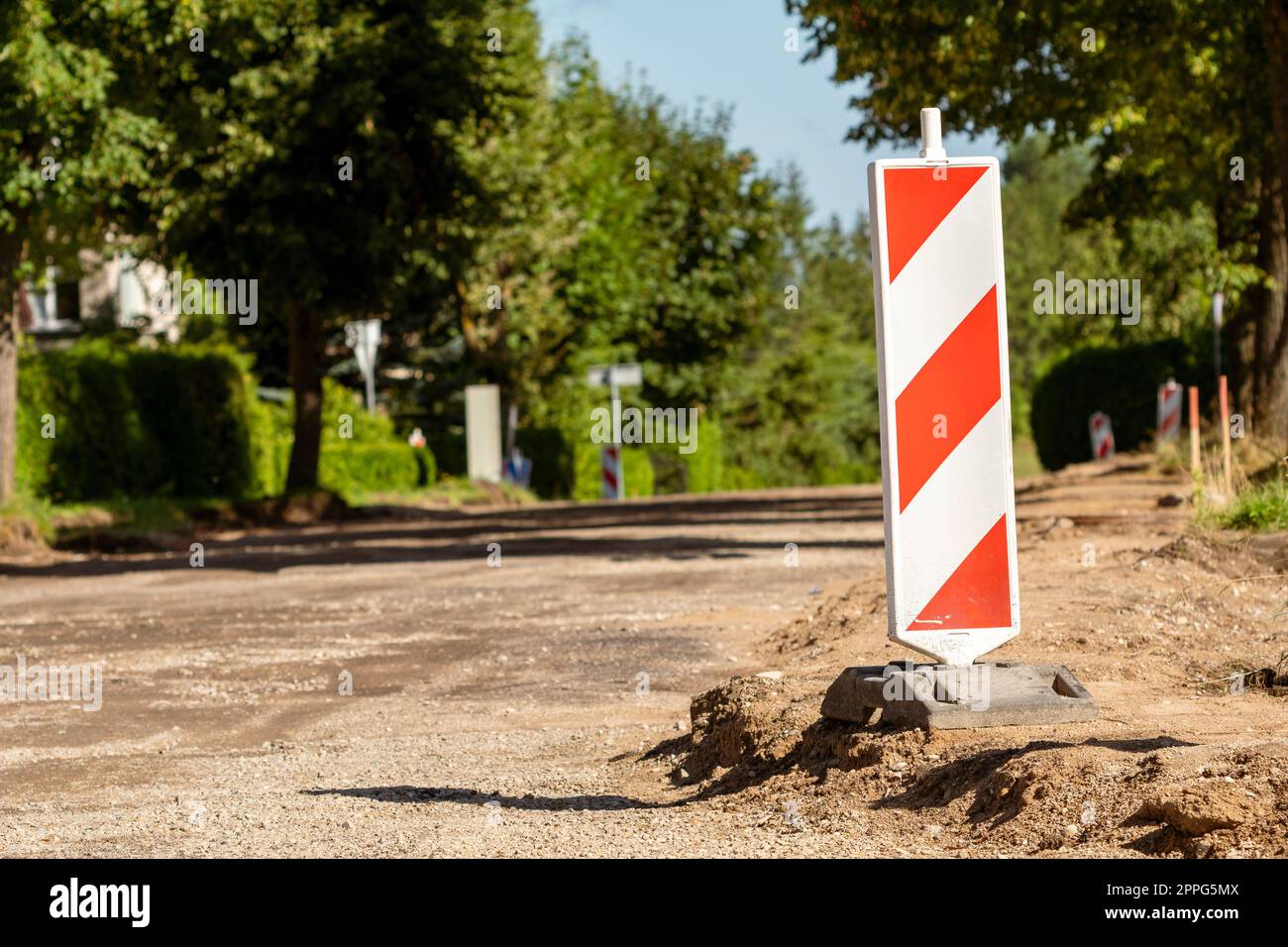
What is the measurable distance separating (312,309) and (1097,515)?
1415 centimetres

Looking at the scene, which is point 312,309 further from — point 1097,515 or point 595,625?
point 595,625

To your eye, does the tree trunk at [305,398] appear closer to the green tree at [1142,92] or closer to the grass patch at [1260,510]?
the green tree at [1142,92]

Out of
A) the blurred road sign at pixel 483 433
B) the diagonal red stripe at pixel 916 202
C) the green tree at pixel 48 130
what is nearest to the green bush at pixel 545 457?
the blurred road sign at pixel 483 433

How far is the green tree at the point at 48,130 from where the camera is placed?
18.6 metres

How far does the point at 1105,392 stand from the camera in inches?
1610

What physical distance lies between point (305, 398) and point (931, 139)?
79.4 ft

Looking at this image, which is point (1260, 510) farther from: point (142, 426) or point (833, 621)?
point (142, 426)

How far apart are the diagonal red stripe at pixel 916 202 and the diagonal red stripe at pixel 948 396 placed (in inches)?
11.8

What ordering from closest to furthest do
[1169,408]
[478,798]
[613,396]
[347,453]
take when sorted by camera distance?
[478,798] → [1169,408] → [347,453] → [613,396]

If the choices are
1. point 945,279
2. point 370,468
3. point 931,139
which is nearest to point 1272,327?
point 370,468

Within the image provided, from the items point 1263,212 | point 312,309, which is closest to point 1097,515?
point 1263,212

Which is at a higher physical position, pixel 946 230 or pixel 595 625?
pixel 946 230
